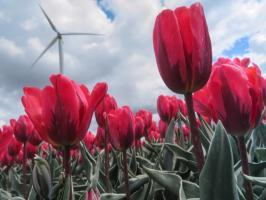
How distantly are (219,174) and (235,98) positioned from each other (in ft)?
0.79

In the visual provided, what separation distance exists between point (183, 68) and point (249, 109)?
0.19 meters

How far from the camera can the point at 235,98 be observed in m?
0.88

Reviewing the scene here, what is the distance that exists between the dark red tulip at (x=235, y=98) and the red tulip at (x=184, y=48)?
45mm

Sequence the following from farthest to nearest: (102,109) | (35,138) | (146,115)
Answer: (146,115)
(35,138)
(102,109)

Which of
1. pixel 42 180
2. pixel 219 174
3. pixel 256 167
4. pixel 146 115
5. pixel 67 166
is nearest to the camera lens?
pixel 219 174

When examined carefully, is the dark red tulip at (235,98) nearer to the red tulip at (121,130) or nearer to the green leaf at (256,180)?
the green leaf at (256,180)

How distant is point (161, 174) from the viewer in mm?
1049

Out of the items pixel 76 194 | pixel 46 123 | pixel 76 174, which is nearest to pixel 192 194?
pixel 46 123

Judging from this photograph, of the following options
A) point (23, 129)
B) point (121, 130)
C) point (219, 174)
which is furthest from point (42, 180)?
point (23, 129)

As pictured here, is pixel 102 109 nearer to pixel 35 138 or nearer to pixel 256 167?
pixel 256 167

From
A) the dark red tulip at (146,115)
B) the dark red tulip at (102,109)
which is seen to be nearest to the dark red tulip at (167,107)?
the dark red tulip at (146,115)

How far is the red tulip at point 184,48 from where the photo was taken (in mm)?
872

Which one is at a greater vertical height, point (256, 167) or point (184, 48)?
point (184, 48)

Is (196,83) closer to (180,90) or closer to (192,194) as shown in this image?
(180,90)
